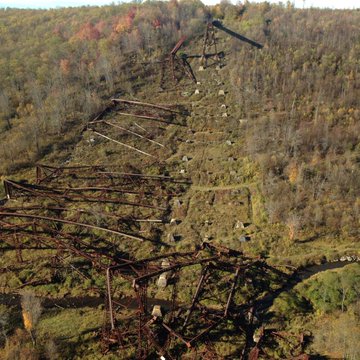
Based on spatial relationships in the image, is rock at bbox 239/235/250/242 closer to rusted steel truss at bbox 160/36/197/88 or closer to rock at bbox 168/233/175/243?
rock at bbox 168/233/175/243

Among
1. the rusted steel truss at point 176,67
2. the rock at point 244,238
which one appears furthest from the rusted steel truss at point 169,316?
the rusted steel truss at point 176,67

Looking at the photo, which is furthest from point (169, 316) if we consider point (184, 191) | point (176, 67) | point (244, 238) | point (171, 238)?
point (176, 67)

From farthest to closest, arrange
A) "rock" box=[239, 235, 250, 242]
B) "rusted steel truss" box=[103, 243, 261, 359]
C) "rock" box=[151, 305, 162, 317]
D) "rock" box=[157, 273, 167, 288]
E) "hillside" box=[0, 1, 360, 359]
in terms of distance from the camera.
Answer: "rock" box=[239, 235, 250, 242] → "rock" box=[157, 273, 167, 288] → "rock" box=[151, 305, 162, 317] → "hillside" box=[0, 1, 360, 359] → "rusted steel truss" box=[103, 243, 261, 359]

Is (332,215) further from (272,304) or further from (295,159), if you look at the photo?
(272,304)

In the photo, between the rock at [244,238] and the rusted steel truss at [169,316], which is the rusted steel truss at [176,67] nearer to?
the rock at [244,238]

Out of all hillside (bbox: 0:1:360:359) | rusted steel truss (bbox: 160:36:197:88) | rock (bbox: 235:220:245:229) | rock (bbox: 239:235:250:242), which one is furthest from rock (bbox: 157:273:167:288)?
rusted steel truss (bbox: 160:36:197:88)

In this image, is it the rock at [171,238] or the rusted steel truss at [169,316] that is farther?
the rock at [171,238]

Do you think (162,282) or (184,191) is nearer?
(162,282)

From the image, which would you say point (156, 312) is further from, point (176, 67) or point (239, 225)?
point (176, 67)
